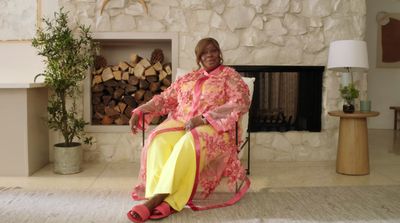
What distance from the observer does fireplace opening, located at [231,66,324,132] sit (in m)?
3.71

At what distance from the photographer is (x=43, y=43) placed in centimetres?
316

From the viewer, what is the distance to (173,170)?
2146 millimetres

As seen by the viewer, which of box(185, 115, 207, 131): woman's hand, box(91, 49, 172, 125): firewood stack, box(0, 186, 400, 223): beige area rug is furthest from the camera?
box(91, 49, 172, 125): firewood stack

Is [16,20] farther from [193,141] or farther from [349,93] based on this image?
[349,93]

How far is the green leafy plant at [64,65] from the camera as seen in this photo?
125 inches

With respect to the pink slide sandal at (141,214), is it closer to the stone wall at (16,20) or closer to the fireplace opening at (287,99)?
the fireplace opening at (287,99)

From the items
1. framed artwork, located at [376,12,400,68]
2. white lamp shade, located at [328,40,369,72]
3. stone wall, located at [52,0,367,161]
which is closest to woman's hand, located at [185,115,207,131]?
stone wall, located at [52,0,367,161]

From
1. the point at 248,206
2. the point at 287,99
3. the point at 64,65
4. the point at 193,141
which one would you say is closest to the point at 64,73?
the point at 64,65

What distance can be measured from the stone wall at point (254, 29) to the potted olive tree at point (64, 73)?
20 centimetres

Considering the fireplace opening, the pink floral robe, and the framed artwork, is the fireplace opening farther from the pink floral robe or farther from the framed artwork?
the framed artwork

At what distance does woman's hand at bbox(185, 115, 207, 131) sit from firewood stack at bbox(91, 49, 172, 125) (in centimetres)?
132

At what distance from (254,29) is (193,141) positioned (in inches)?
66.6

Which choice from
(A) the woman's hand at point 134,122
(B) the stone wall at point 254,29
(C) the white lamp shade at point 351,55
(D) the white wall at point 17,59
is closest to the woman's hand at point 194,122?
(A) the woman's hand at point 134,122

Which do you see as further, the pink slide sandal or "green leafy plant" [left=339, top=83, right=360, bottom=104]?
"green leafy plant" [left=339, top=83, right=360, bottom=104]
